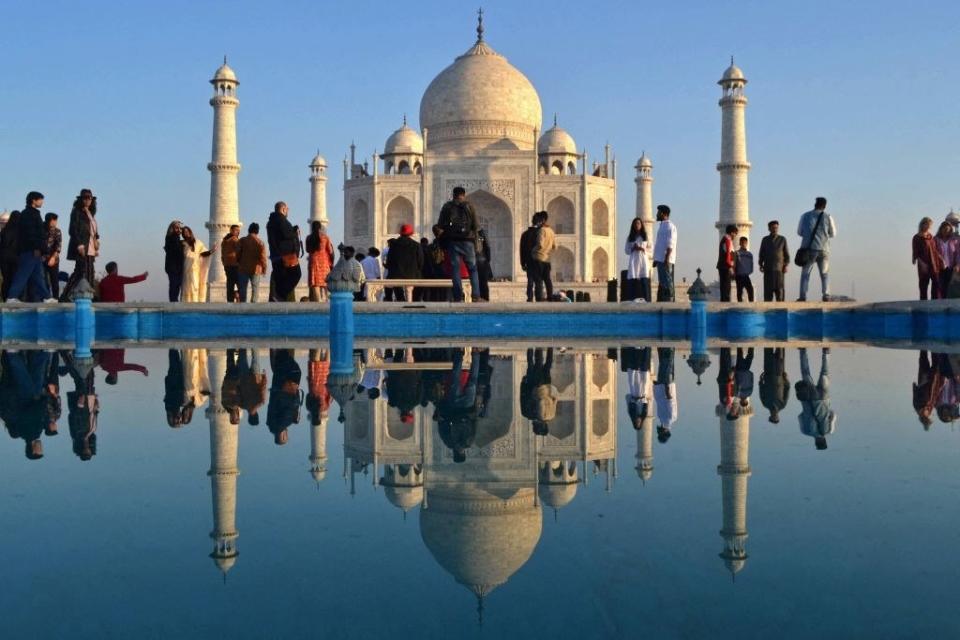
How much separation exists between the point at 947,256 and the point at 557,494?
9.79m

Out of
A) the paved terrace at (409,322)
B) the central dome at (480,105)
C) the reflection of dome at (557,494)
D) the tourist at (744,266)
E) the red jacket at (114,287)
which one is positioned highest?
the central dome at (480,105)

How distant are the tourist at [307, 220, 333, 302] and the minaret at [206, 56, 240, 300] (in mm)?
15877

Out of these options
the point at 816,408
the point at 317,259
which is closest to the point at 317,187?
the point at 317,259

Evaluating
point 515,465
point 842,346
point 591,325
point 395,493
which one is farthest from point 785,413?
point 591,325

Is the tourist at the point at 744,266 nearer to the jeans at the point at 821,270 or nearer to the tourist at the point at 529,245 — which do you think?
the jeans at the point at 821,270

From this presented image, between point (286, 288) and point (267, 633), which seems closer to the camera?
point (267, 633)

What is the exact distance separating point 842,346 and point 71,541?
26.7 feet

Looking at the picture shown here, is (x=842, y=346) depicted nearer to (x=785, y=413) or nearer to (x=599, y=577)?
(x=785, y=413)

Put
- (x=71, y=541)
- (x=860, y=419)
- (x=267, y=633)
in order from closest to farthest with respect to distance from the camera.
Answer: (x=267, y=633) < (x=71, y=541) < (x=860, y=419)

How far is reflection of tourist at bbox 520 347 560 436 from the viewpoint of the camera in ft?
12.2

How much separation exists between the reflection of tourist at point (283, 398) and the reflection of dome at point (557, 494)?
117 centimetres

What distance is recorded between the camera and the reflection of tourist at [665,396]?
3.66 metres

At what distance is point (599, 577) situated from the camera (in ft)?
5.86

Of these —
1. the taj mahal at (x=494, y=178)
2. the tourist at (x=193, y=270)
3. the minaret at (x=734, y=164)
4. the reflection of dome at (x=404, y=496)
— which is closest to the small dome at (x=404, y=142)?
the taj mahal at (x=494, y=178)
